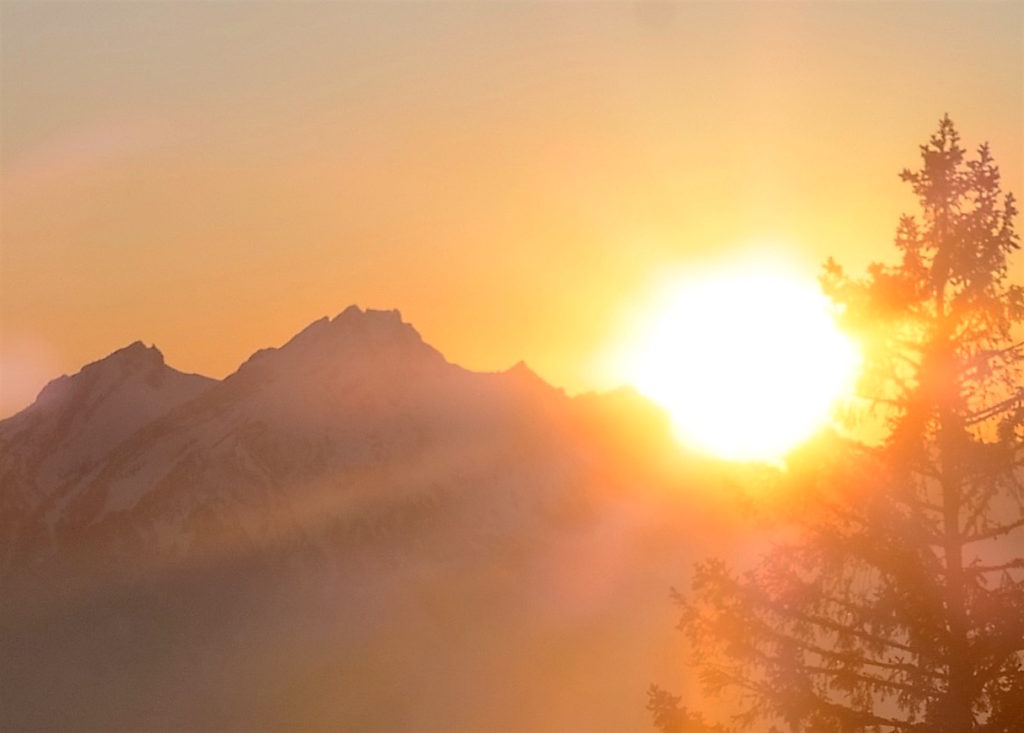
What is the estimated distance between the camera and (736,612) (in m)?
20.3

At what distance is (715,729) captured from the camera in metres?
20.5

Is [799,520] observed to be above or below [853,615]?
above

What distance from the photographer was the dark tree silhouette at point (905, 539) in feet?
64.6

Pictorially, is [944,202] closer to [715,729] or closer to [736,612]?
[736,612]

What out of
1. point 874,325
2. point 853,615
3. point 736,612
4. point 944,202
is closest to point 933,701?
point 853,615

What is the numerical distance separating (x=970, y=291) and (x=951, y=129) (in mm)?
2339

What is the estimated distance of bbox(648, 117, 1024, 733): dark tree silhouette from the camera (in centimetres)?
1969

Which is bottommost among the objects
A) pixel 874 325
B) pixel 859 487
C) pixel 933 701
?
pixel 933 701

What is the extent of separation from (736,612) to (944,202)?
6.32 metres

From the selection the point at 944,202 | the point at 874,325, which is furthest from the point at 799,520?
the point at 944,202

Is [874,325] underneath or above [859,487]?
above

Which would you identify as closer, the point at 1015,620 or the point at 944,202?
the point at 1015,620

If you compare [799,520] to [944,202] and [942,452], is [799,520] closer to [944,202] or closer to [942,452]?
[942,452]

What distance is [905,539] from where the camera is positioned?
65.4 ft
